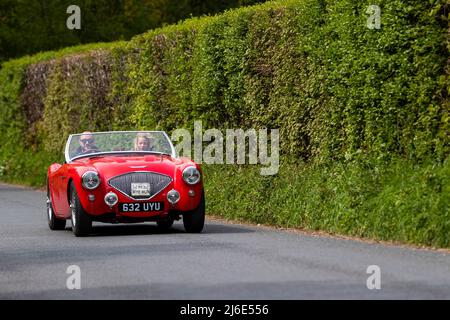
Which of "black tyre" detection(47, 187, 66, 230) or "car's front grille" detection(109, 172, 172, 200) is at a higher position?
"car's front grille" detection(109, 172, 172, 200)

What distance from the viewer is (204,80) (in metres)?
21.5

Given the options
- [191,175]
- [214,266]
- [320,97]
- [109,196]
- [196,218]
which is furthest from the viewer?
[320,97]

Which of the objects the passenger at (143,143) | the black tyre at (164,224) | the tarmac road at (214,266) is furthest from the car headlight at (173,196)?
the passenger at (143,143)

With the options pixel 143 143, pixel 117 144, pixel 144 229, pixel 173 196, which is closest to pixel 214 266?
pixel 173 196

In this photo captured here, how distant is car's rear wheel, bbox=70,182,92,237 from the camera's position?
16250mm

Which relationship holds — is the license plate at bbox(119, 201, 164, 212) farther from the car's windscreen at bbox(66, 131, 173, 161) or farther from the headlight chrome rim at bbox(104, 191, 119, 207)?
the car's windscreen at bbox(66, 131, 173, 161)

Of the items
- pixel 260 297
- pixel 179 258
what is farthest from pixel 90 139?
pixel 260 297

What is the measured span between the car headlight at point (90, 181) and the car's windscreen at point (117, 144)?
148cm

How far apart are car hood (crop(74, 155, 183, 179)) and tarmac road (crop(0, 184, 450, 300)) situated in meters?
0.85

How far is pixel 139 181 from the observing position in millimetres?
16234

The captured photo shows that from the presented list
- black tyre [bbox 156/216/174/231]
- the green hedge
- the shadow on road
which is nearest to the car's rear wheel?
the shadow on road

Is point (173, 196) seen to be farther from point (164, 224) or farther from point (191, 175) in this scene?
point (164, 224)

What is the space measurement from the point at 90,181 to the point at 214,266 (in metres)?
4.58

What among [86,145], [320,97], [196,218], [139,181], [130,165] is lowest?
[196,218]
